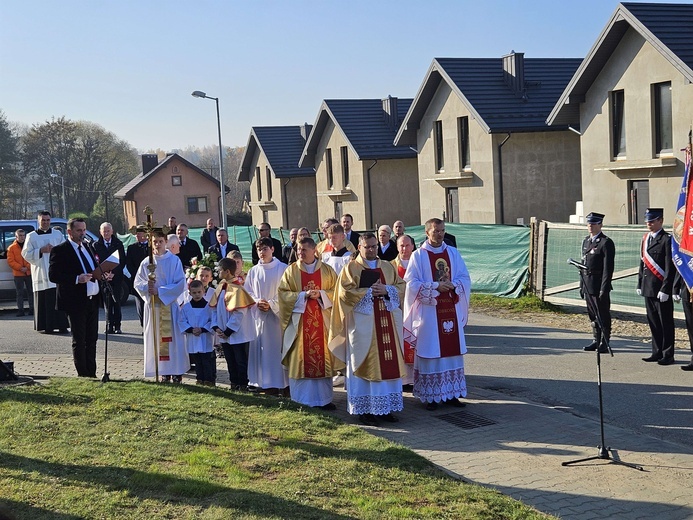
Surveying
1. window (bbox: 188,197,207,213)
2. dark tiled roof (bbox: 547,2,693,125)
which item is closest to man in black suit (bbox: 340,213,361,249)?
dark tiled roof (bbox: 547,2,693,125)

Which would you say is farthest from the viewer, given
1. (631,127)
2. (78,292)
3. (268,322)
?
(631,127)

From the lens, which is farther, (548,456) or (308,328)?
(308,328)

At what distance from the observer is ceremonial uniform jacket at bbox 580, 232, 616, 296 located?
40.3 ft

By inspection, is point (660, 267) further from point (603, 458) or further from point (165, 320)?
point (165, 320)

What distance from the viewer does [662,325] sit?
11.6 metres

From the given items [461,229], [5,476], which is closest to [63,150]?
[461,229]

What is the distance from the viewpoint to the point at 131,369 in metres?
12.7

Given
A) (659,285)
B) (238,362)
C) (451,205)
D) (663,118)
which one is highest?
(663,118)

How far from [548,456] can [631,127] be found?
17473 mm

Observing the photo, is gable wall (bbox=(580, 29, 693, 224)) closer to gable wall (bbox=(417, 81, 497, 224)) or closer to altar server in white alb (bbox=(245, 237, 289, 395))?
gable wall (bbox=(417, 81, 497, 224))

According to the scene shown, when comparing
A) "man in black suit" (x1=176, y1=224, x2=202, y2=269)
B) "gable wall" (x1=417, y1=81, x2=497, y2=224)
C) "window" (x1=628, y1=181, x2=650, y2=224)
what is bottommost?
"man in black suit" (x1=176, y1=224, x2=202, y2=269)


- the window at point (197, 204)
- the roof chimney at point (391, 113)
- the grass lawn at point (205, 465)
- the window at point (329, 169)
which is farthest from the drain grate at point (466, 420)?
the window at point (197, 204)

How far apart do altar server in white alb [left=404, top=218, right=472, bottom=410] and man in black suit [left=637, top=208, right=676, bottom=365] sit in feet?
10.6

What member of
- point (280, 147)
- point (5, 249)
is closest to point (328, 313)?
point (5, 249)
